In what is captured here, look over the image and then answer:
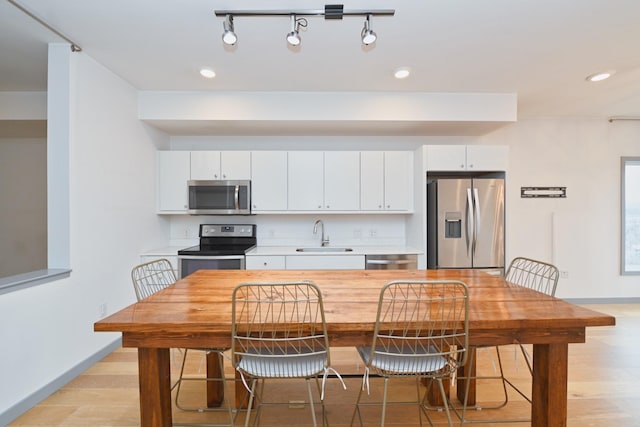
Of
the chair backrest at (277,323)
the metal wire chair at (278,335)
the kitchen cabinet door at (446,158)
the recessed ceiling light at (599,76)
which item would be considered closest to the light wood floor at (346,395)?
the metal wire chair at (278,335)

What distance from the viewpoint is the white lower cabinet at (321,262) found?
333cm

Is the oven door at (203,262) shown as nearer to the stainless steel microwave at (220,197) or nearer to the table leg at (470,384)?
the stainless steel microwave at (220,197)

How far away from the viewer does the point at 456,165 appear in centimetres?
343

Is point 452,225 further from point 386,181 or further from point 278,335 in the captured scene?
point 278,335

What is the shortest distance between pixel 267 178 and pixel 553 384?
3009 mm

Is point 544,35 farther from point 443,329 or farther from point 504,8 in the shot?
point 443,329

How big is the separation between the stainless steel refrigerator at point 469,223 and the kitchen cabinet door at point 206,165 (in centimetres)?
252

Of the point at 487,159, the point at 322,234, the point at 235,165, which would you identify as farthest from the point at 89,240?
the point at 487,159

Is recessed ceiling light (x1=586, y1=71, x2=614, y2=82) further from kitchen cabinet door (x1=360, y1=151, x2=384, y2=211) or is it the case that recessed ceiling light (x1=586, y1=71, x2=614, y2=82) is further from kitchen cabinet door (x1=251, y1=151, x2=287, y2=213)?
kitchen cabinet door (x1=251, y1=151, x2=287, y2=213)

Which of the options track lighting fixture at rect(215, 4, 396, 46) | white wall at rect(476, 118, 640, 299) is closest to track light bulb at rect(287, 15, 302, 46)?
track lighting fixture at rect(215, 4, 396, 46)

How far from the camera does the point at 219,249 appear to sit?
3641 millimetres

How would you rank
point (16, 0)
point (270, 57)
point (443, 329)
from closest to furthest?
point (443, 329) → point (16, 0) → point (270, 57)

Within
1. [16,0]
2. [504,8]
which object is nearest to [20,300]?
[16,0]

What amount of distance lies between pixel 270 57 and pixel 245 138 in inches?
60.6
